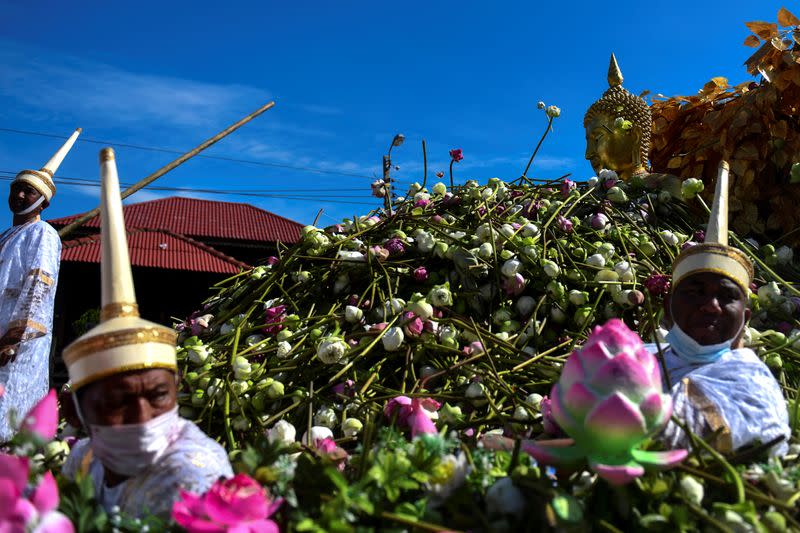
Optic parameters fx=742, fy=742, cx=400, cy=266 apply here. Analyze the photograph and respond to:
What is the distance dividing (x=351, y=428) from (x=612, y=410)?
3.04ft

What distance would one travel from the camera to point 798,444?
1.42 meters

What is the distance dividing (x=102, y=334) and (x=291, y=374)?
105 cm

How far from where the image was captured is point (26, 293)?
9.12 feet

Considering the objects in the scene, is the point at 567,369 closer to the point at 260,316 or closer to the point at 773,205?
the point at 260,316

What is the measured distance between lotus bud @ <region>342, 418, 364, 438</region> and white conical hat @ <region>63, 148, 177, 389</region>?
0.66 m

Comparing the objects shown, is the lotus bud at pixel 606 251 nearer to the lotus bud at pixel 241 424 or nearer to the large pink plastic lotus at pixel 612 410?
the lotus bud at pixel 241 424

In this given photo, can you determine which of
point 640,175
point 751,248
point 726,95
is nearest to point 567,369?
point 751,248

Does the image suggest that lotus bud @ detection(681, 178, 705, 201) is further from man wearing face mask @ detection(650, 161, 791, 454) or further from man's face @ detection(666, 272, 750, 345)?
man's face @ detection(666, 272, 750, 345)

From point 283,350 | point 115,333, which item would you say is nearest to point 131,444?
point 115,333

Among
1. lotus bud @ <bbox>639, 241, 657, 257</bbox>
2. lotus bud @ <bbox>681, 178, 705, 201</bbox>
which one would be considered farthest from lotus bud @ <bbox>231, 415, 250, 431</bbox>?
lotus bud @ <bbox>681, 178, 705, 201</bbox>

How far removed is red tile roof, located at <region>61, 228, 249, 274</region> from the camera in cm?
1004

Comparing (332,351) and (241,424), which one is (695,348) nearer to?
(332,351)

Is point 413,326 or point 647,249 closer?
point 413,326

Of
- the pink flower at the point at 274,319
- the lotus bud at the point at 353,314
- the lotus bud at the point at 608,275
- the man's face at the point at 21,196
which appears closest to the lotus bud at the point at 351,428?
the lotus bud at the point at 353,314
